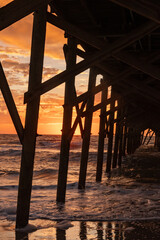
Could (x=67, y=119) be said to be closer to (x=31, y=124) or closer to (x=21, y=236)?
(x=31, y=124)

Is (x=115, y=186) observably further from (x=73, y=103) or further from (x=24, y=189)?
(x=24, y=189)

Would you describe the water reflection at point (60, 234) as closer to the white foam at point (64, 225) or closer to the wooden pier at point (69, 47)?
the white foam at point (64, 225)

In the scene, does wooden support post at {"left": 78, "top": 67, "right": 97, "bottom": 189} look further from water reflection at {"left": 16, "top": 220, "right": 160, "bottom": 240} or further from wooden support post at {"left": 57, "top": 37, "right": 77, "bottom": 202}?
water reflection at {"left": 16, "top": 220, "right": 160, "bottom": 240}

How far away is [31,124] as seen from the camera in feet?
14.1

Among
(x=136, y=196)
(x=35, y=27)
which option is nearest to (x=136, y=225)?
(x=136, y=196)

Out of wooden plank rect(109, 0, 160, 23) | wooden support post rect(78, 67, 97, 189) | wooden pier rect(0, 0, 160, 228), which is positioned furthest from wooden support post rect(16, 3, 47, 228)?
wooden support post rect(78, 67, 97, 189)

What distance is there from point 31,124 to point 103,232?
5.76ft

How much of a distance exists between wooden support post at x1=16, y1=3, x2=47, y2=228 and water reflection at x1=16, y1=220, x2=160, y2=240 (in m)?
0.40

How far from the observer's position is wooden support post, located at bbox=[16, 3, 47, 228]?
4.31 m

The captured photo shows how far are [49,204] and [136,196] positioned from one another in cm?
216

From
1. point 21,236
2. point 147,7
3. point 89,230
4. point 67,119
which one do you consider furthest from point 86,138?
point 147,7

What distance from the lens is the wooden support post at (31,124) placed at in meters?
4.31

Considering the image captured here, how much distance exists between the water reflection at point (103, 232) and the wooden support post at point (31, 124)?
399 mm

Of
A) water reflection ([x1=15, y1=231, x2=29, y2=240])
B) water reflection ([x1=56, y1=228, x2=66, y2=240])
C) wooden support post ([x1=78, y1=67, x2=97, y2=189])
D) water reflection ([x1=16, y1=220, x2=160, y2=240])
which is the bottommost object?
water reflection ([x1=15, y1=231, x2=29, y2=240])
